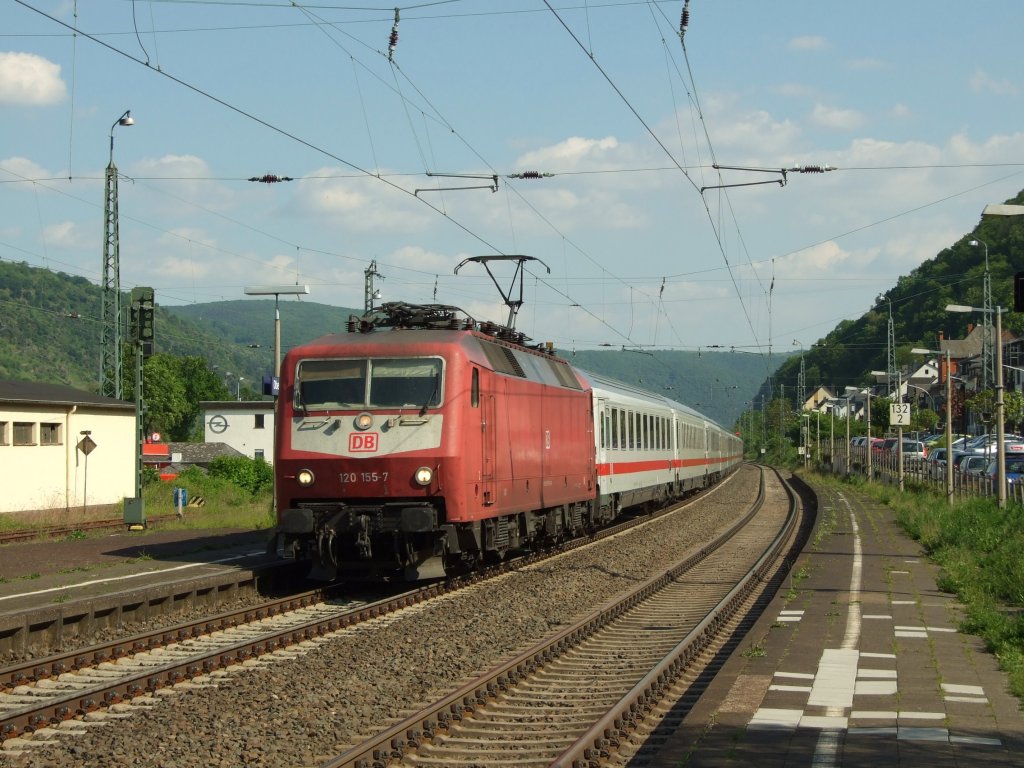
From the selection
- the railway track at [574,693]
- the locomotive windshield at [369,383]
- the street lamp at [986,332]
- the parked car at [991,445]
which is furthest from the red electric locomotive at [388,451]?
the street lamp at [986,332]

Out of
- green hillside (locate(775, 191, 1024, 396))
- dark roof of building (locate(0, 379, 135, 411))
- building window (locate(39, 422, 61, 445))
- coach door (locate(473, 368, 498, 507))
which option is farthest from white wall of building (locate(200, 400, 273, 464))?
coach door (locate(473, 368, 498, 507))

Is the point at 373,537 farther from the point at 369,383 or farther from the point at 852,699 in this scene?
the point at 852,699

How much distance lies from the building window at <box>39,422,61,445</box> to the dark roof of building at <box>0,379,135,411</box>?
65 centimetres

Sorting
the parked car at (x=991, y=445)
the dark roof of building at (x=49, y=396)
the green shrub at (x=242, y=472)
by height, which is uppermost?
the dark roof of building at (x=49, y=396)

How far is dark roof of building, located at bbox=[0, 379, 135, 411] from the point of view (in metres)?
31.8

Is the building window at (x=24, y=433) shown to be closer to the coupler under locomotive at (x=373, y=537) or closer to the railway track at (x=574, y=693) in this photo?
the coupler under locomotive at (x=373, y=537)

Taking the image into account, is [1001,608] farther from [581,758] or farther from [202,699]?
[202,699]

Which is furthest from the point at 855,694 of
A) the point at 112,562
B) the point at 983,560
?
the point at 112,562

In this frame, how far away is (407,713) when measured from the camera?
9.11 m

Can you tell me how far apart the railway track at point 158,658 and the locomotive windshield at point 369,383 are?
2533 mm

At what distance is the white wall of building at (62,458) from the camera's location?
3127 cm

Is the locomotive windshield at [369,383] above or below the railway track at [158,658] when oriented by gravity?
above

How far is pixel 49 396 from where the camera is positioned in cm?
3375

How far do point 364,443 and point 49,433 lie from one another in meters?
20.6
